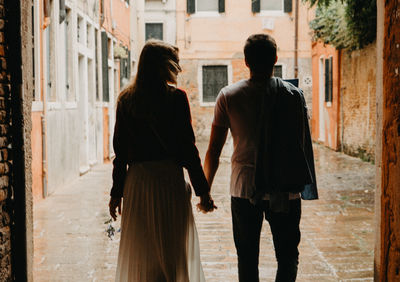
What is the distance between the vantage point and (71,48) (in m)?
11.5

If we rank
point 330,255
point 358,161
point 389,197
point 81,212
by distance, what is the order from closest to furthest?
point 389,197, point 330,255, point 81,212, point 358,161

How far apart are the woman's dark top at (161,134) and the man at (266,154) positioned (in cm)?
20

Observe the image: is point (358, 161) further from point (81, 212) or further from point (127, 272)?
point (127, 272)

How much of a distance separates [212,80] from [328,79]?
5.82 m

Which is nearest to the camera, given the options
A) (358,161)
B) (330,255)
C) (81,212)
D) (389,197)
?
(389,197)

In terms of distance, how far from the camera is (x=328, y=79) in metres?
19.4

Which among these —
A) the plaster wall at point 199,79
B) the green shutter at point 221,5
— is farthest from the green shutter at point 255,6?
the plaster wall at point 199,79

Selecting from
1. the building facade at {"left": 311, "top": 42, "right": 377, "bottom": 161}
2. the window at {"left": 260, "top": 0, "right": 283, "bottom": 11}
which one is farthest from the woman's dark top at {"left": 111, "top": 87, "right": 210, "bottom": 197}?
the window at {"left": 260, "top": 0, "right": 283, "bottom": 11}

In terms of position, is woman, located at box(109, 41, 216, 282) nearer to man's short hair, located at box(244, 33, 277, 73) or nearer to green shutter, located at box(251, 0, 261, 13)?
man's short hair, located at box(244, 33, 277, 73)

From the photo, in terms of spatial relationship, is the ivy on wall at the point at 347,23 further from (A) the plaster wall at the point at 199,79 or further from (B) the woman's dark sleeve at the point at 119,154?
(B) the woman's dark sleeve at the point at 119,154

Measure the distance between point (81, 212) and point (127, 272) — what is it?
15.3 ft

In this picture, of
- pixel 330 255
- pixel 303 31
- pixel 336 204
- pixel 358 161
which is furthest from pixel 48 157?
pixel 303 31

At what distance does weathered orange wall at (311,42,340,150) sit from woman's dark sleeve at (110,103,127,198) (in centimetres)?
1487

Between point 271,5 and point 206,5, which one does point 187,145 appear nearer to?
A: point 271,5
